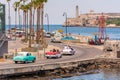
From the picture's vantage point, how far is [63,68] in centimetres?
6272

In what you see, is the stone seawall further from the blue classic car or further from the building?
the building

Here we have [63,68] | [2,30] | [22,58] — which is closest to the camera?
[22,58]

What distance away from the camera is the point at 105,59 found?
242 feet

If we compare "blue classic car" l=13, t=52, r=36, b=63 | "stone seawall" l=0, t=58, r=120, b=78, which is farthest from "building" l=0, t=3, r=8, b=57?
Answer: "stone seawall" l=0, t=58, r=120, b=78

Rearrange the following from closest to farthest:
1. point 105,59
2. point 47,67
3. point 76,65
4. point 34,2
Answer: point 47,67
point 76,65
point 105,59
point 34,2

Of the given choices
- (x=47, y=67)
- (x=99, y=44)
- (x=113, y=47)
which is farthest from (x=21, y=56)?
(x=99, y=44)

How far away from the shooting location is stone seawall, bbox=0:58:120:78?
5511 cm

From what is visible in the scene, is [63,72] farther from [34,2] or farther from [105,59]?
[34,2]

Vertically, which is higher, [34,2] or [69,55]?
[34,2]

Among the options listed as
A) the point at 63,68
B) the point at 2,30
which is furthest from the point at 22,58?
the point at 2,30

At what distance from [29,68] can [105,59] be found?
2010 cm

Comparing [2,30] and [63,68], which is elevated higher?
[2,30]

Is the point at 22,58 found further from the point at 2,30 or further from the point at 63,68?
the point at 2,30

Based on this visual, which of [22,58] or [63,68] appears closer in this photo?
[22,58]
